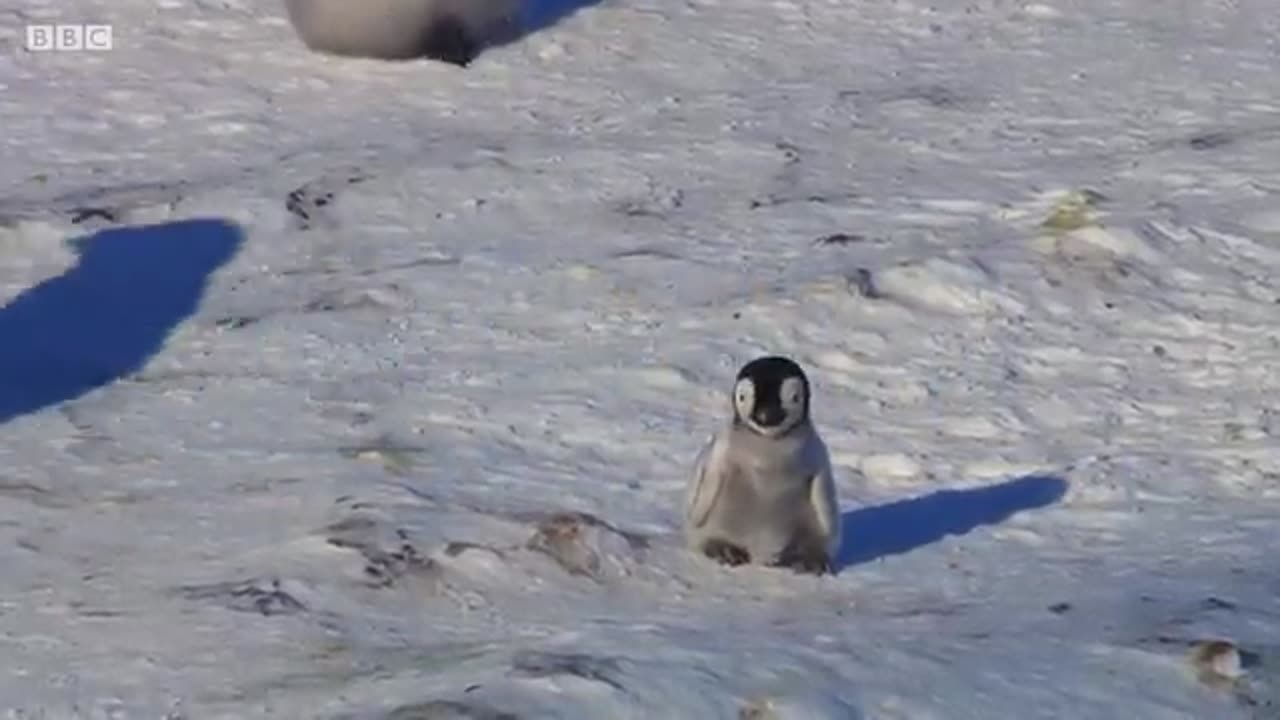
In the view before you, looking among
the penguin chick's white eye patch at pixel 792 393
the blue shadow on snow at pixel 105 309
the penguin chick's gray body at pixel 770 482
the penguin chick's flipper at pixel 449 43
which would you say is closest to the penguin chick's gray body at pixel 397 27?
the penguin chick's flipper at pixel 449 43

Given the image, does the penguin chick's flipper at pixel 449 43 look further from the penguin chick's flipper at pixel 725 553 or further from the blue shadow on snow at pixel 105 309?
the penguin chick's flipper at pixel 725 553

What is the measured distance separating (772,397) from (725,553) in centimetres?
28

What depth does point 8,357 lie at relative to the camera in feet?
18.9

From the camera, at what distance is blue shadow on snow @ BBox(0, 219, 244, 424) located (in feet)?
18.7

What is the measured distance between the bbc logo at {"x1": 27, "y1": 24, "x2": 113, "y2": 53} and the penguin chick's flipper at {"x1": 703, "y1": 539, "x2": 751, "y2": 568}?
3.59 m

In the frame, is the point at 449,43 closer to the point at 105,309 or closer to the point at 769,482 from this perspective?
the point at 105,309

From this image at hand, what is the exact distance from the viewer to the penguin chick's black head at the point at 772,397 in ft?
14.5

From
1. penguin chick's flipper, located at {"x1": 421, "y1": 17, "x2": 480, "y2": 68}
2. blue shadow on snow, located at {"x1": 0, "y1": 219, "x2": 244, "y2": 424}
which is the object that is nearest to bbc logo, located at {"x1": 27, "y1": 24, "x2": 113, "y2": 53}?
penguin chick's flipper, located at {"x1": 421, "y1": 17, "x2": 480, "y2": 68}

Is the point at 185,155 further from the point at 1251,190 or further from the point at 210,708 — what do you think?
the point at 210,708

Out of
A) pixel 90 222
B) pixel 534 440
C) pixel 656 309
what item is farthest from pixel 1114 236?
pixel 90 222

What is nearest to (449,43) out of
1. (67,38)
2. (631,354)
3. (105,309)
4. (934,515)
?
(67,38)

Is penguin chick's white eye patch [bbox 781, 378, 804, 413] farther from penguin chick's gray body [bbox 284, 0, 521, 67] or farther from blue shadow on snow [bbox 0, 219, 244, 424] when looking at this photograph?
penguin chick's gray body [bbox 284, 0, 521, 67]

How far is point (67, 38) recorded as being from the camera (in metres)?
7.78

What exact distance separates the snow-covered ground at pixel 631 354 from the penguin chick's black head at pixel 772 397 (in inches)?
9.7
